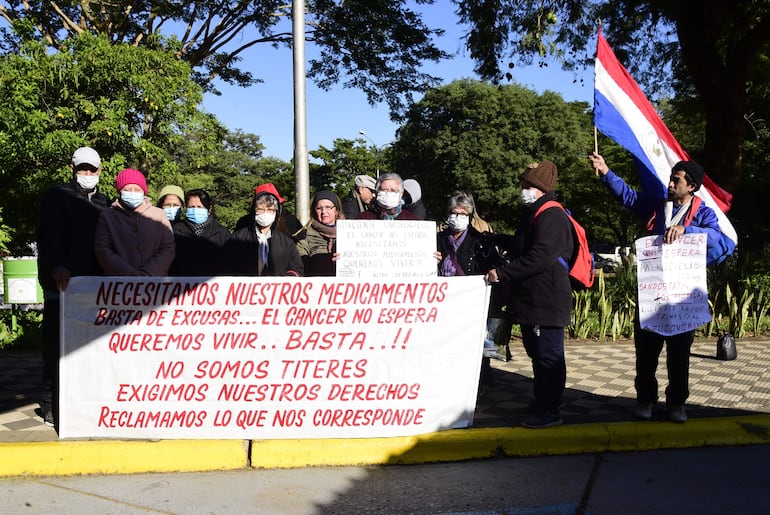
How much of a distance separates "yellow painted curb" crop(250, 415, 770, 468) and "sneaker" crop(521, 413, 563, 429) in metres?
0.07

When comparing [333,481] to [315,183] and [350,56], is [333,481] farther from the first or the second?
[315,183]

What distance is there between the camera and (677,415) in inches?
184

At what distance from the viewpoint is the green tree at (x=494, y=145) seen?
40.6 m

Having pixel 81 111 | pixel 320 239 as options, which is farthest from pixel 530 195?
pixel 81 111

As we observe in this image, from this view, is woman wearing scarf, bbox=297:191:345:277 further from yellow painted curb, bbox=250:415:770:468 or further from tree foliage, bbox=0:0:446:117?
tree foliage, bbox=0:0:446:117

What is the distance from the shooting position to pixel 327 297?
4445 millimetres

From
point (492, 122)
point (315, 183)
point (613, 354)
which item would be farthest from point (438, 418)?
point (315, 183)

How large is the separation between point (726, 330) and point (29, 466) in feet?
29.5

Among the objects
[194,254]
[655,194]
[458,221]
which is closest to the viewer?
[458,221]

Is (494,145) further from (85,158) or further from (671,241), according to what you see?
(85,158)

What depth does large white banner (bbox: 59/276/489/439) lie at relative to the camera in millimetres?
4352

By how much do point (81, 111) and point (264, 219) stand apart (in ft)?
23.4

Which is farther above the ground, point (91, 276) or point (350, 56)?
point (350, 56)

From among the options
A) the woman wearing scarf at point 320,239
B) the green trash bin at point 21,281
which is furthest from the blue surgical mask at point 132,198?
the green trash bin at point 21,281
